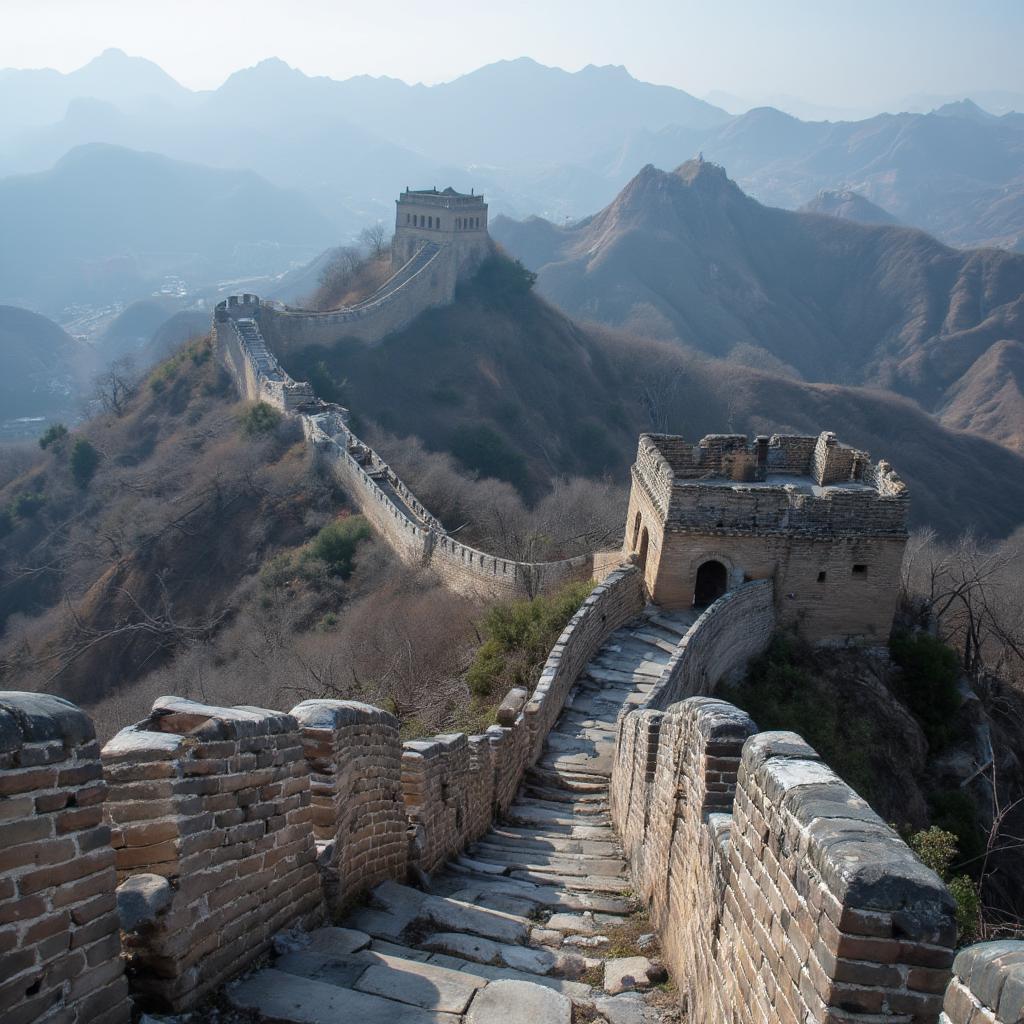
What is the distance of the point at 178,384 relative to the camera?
4328cm

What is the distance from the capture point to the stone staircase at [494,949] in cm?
413

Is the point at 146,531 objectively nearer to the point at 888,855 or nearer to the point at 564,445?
the point at 564,445

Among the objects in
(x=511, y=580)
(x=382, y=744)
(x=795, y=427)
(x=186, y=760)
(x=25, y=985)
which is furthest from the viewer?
(x=795, y=427)

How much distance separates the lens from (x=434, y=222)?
51625 millimetres

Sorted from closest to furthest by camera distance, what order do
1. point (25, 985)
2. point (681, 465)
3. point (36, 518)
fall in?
point (25, 985) < point (681, 465) < point (36, 518)

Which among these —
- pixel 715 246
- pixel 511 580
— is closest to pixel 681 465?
pixel 511 580

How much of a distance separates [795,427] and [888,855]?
64.4 metres

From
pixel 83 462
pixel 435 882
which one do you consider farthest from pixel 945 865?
pixel 83 462

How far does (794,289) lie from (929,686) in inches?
4549

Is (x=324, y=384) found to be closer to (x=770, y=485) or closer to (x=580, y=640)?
(x=770, y=485)

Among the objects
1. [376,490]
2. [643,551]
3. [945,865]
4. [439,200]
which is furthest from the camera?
[439,200]

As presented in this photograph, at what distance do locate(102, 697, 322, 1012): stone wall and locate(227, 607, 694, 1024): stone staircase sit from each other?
22 centimetres

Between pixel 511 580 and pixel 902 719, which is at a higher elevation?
pixel 511 580

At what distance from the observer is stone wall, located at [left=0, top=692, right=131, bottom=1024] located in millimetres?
3234
